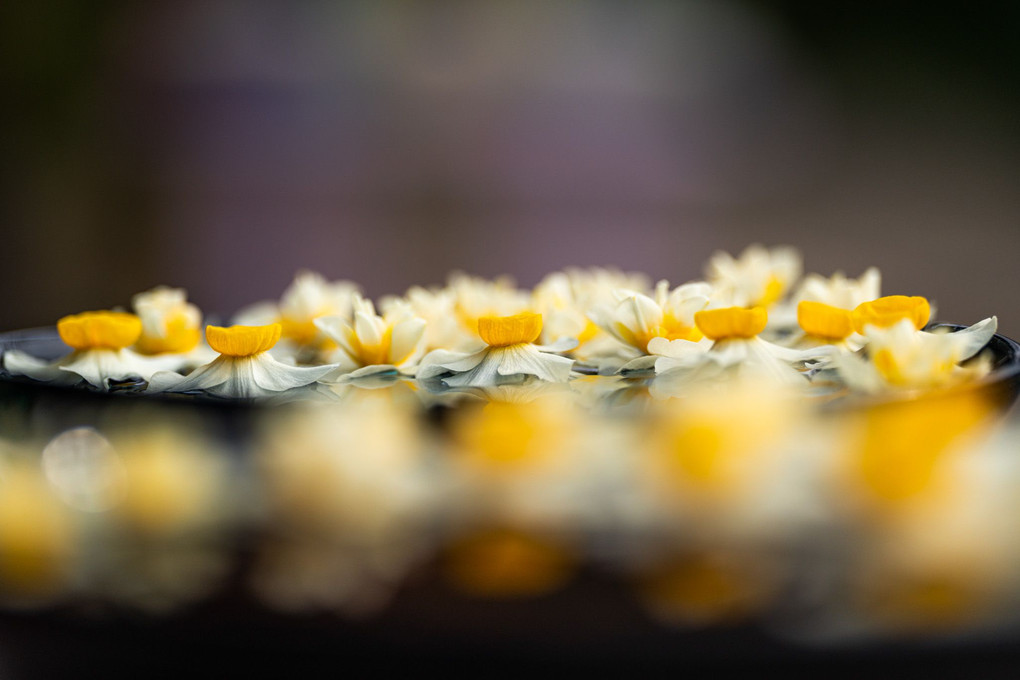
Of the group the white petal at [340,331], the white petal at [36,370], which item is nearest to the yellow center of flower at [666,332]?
the white petal at [340,331]

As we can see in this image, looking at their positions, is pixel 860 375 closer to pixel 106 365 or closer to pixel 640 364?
pixel 640 364

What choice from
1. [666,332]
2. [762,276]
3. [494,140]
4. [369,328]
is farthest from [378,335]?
[494,140]

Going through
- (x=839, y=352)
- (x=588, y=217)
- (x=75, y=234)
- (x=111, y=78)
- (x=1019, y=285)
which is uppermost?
(x=111, y=78)

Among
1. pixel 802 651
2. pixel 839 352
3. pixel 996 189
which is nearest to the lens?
pixel 802 651

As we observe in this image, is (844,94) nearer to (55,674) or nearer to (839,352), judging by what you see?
(839,352)

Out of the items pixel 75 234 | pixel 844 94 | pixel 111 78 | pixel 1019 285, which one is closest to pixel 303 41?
pixel 111 78

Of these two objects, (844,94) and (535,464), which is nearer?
(535,464)

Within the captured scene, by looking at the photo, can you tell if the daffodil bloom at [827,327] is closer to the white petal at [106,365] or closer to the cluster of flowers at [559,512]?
the cluster of flowers at [559,512]
